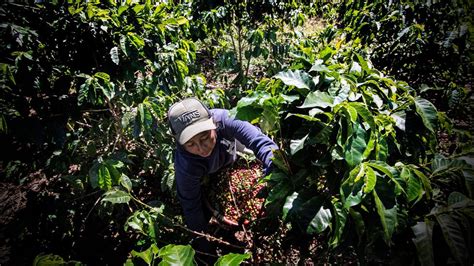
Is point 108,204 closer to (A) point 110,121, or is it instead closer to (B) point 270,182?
(A) point 110,121

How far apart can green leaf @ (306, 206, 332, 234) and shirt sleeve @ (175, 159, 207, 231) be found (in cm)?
128

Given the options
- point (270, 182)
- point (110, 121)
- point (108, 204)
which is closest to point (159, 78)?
point (110, 121)

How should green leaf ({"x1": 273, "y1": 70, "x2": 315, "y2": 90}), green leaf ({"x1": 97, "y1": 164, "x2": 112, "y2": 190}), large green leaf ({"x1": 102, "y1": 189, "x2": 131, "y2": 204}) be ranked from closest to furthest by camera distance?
1. green leaf ({"x1": 273, "y1": 70, "x2": 315, "y2": 90})
2. large green leaf ({"x1": 102, "y1": 189, "x2": 131, "y2": 204})
3. green leaf ({"x1": 97, "y1": 164, "x2": 112, "y2": 190})

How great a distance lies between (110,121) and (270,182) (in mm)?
2016

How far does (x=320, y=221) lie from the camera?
3.20 ft

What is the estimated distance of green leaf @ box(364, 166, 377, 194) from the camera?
829mm

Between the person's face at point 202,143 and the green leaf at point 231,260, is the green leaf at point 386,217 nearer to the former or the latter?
the green leaf at point 231,260

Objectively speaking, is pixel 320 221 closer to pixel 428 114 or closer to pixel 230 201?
pixel 428 114

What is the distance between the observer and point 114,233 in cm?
278

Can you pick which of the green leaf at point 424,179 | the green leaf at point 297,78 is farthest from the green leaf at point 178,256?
the green leaf at point 424,179

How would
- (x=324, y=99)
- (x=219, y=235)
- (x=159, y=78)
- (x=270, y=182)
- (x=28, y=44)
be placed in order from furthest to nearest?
(x=219, y=235), (x=159, y=78), (x=28, y=44), (x=270, y=182), (x=324, y=99)

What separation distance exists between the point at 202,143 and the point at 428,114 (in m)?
1.44

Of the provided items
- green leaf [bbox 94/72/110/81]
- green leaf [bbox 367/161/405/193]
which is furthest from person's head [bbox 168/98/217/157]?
green leaf [bbox 367/161/405/193]

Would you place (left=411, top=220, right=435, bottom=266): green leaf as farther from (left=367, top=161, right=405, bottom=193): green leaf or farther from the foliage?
(left=367, top=161, right=405, bottom=193): green leaf
